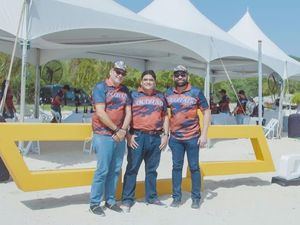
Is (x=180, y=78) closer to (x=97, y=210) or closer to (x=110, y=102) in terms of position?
(x=110, y=102)

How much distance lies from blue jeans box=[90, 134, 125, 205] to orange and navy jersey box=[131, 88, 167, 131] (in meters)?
0.28

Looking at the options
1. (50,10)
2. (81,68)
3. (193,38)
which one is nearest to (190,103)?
(50,10)

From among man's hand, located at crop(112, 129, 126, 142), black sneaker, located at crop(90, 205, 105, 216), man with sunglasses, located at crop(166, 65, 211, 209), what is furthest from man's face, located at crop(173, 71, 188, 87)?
black sneaker, located at crop(90, 205, 105, 216)

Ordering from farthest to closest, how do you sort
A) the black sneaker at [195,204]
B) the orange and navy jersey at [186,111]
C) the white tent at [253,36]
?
the white tent at [253,36]
the black sneaker at [195,204]
the orange and navy jersey at [186,111]

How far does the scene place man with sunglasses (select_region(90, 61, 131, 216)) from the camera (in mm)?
4676

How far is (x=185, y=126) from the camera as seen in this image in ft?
16.8

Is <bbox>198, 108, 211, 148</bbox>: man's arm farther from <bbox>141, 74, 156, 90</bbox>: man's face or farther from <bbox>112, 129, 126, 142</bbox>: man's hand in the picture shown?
<bbox>112, 129, 126, 142</bbox>: man's hand

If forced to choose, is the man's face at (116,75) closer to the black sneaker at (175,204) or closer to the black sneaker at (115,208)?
the black sneaker at (115,208)

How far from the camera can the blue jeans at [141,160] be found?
16.2 feet

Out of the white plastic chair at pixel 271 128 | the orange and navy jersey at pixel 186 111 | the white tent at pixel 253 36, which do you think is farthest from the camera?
the white tent at pixel 253 36

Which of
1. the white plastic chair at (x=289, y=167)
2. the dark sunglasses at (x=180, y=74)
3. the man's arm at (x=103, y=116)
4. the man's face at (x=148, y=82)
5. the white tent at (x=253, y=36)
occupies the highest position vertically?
the white tent at (x=253, y=36)

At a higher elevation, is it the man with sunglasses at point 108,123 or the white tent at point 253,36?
the white tent at point 253,36

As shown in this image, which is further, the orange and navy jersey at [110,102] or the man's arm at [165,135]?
the man's arm at [165,135]

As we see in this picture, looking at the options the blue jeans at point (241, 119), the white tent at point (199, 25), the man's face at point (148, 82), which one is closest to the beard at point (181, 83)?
→ the man's face at point (148, 82)
